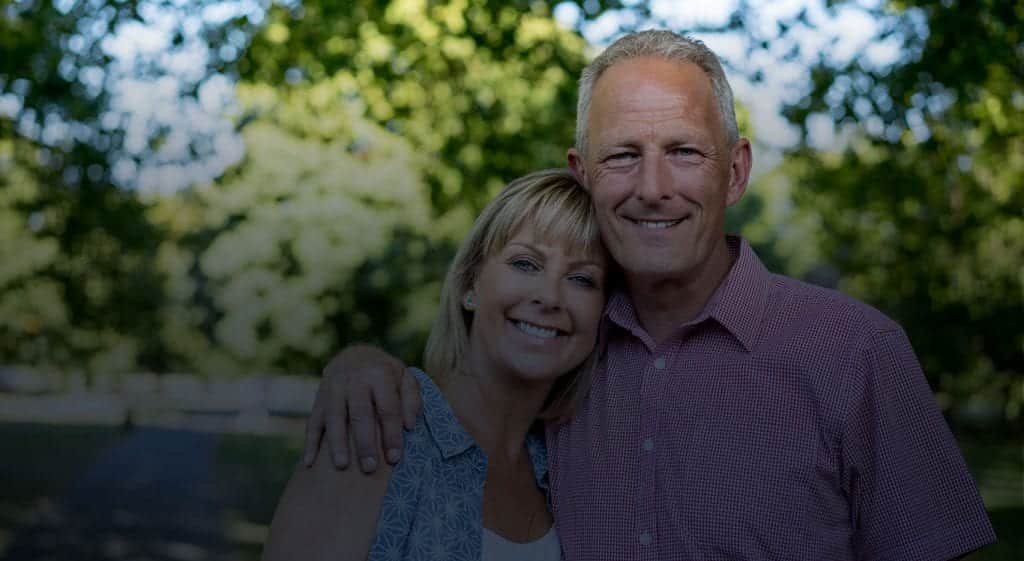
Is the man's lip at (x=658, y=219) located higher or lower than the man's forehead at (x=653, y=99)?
lower

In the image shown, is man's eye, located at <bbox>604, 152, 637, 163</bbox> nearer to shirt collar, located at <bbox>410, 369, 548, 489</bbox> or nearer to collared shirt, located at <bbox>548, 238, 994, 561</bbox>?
collared shirt, located at <bbox>548, 238, 994, 561</bbox>

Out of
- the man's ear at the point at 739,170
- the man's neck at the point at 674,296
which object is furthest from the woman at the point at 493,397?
the man's ear at the point at 739,170

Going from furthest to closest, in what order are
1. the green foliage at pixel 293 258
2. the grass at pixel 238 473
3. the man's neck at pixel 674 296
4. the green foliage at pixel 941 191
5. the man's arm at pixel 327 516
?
the green foliage at pixel 293 258 → the grass at pixel 238 473 → the green foliage at pixel 941 191 → the man's neck at pixel 674 296 → the man's arm at pixel 327 516

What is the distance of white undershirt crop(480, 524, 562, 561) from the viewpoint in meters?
2.48

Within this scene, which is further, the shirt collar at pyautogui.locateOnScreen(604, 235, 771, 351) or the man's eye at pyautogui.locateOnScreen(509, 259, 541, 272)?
the man's eye at pyautogui.locateOnScreen(509, 259, 541, 272)

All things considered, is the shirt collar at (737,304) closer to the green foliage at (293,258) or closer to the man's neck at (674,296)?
the man's neck at (674,296)

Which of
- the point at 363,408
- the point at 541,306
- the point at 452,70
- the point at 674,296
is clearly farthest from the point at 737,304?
the point at 452,70

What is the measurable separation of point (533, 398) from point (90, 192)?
5.61m

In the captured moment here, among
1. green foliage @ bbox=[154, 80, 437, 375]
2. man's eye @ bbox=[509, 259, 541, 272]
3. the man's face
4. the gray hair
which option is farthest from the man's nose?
green foliage @ bbox=[154, 80, 437, 375]

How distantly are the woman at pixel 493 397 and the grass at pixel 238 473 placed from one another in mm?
6211

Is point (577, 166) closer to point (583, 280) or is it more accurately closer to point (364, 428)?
point (583, 280)

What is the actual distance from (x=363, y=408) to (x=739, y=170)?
39.4 inches

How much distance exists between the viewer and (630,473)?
8.16 ft

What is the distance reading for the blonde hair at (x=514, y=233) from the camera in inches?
104
